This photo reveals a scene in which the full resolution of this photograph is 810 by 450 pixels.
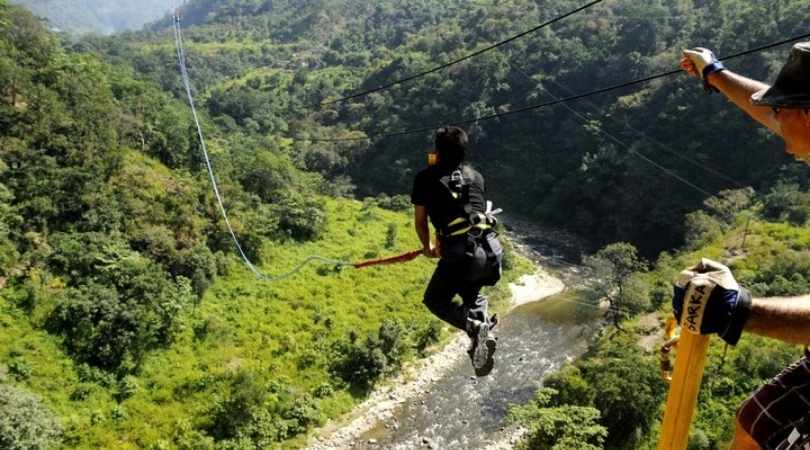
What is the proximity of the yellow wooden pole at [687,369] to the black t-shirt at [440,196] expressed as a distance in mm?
2706

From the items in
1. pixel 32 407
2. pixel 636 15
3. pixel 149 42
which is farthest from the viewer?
pixel 149 42

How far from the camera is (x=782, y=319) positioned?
1.62 m

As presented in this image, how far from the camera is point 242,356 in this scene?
1820 centimetres

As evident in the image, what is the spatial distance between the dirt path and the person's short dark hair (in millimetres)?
13615

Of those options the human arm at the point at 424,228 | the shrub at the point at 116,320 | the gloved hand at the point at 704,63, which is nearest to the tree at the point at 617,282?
the shrub at the point at 116,320

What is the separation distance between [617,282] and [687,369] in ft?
74.2

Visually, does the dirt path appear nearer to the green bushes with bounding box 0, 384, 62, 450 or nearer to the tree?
the tree

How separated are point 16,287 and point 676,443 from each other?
1951 centimetres

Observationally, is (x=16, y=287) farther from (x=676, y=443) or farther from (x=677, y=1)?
(x=677, y=1)

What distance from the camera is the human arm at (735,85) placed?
2502 millimetres

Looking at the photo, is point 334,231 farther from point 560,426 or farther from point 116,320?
point 560,426

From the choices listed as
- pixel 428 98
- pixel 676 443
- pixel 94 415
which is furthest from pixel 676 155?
pixel 676 443

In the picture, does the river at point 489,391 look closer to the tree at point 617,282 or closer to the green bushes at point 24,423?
the tree at point 617,282

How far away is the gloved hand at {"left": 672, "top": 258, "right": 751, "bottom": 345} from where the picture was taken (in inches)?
63.9
